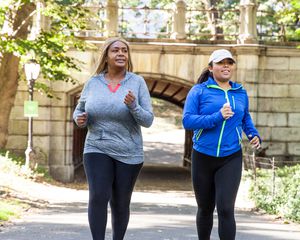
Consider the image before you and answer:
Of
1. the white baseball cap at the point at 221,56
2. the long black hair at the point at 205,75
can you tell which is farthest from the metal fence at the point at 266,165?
the white baseball cap at the point at 221,56

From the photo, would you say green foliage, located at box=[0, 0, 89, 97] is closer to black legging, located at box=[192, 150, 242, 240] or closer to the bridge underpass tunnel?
black legging, located at box=[192, 150, 242, 240]

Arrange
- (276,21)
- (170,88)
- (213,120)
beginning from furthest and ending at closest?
(170,88), (276,21), (213,120)

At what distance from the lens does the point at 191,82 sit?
77.8 ft

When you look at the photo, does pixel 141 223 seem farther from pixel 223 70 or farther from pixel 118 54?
pixel 118 54

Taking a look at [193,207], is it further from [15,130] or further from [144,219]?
[15,130]

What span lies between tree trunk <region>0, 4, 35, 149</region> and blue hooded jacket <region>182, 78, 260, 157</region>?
1118 centimetres

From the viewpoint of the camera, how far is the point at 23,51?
47.3 feet

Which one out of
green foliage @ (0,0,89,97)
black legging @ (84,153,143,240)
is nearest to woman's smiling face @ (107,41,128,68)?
black legging @ (84,153,143,240)

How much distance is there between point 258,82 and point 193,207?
28.7 feet

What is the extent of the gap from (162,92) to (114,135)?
1024 inches

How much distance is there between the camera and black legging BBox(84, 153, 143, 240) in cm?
612

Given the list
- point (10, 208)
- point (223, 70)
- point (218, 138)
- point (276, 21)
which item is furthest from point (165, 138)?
point (218, 138)

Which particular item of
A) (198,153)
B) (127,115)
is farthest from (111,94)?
(198,153)

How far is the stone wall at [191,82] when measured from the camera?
2333cm
